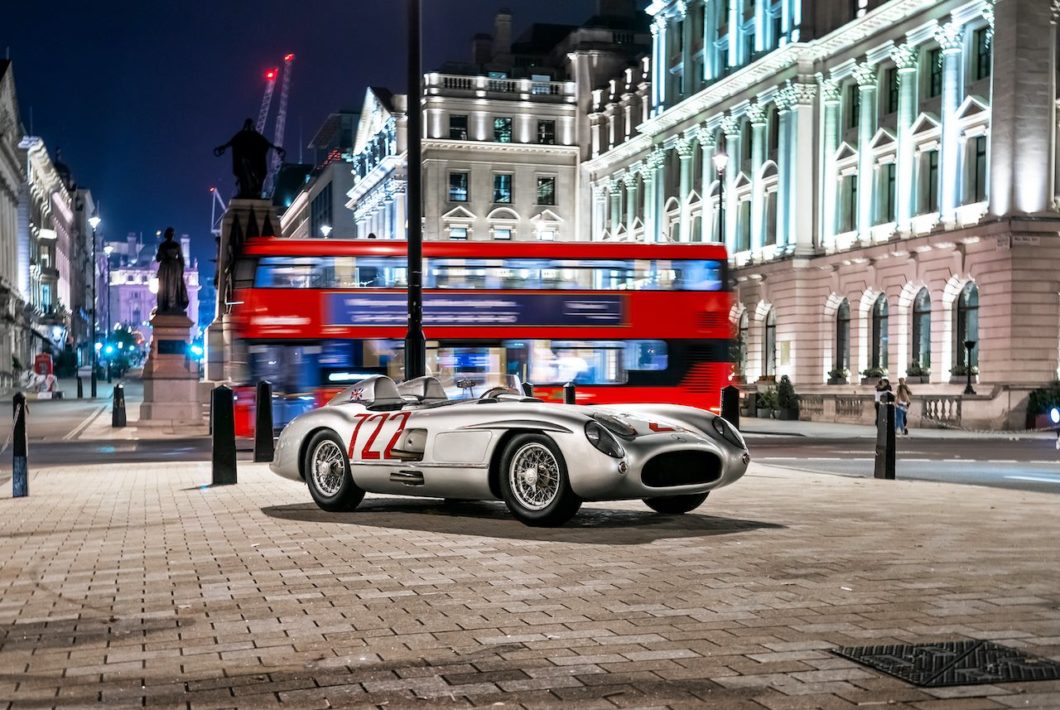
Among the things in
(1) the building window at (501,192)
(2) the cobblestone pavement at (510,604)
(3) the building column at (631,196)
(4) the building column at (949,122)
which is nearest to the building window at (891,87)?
(4) the building column at (949,122)

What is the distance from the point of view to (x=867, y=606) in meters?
6.30

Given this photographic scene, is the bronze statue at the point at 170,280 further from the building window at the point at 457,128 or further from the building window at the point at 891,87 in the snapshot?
the building window at the point at 457,128

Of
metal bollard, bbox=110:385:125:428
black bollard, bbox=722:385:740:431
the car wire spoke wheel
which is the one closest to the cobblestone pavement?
the car wire spoke wheel

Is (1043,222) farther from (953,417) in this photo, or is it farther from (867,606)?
(867,606)

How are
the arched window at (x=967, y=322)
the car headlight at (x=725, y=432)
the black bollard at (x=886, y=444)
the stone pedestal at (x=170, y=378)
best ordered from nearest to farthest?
the car headlight at (x=725, y=432) → the black bollard at (x=886, y=444) → the stone pedestal at (x=170, y=378) → the arched window at (x=967, y=322)

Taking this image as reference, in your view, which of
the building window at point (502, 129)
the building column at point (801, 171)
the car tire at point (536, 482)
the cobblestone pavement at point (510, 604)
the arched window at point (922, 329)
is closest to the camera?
the cobblestone pavement at point (510, 604)

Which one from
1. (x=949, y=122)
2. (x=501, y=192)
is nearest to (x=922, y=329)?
(x=949, y=122)

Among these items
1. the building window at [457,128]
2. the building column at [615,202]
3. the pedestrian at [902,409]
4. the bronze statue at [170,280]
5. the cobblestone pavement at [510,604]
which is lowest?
the pedestrian at [902,409]

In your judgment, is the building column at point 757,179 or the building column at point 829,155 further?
the building column at point 757,179

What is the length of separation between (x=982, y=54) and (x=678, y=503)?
115 ft

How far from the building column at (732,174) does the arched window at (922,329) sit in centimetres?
1503

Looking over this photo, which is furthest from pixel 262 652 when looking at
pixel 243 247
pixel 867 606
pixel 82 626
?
pixel 243 247

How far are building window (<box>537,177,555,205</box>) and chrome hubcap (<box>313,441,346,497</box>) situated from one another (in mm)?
71776

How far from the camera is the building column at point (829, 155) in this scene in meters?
49.9
